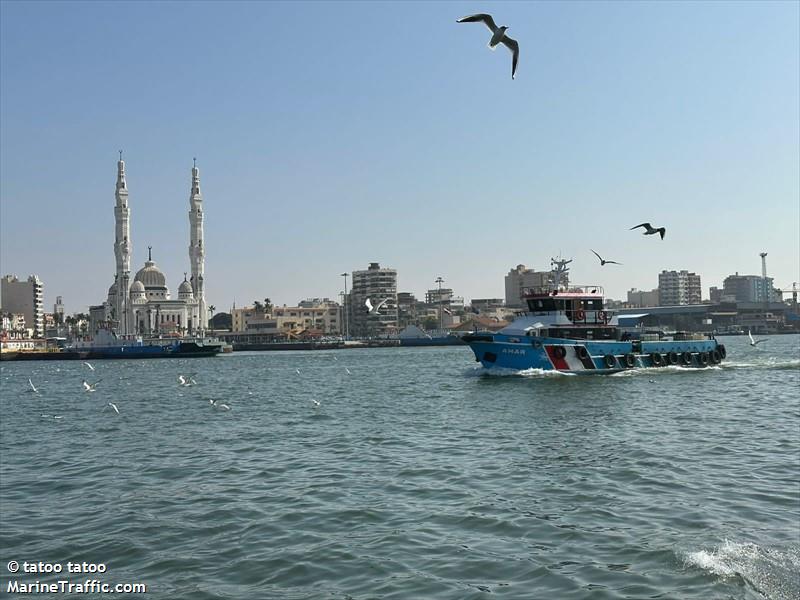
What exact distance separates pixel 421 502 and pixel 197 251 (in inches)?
6817

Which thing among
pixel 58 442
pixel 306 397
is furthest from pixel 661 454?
pixel 306 397

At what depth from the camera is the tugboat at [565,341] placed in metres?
47.0

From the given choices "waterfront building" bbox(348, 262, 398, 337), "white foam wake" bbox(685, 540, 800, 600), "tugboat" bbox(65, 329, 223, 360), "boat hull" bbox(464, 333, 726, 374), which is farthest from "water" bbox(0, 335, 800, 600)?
"waterfront building" bbox(348, 262, 398, 337)

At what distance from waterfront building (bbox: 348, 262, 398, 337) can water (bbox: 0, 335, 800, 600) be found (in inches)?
6302

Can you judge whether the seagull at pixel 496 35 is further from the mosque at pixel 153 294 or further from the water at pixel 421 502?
the mosque at pixel 153 294

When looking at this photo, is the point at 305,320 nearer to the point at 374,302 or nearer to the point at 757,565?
the point at 374,302

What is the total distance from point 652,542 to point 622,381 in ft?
111

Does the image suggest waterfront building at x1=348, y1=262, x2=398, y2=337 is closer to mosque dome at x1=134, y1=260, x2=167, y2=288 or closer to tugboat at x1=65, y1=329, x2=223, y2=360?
mosque dome at x1=134, y1=260, x2=167, y2=288

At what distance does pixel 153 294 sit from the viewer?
186 metres

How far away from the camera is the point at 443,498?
14.5 m

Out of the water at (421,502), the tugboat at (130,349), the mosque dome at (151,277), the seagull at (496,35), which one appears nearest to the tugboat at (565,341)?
the water at (421,502)

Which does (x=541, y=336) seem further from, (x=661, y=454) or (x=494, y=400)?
(x=661, y=454)

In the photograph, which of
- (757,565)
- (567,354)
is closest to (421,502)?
(757,565)

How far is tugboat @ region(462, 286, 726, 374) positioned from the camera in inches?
1849
